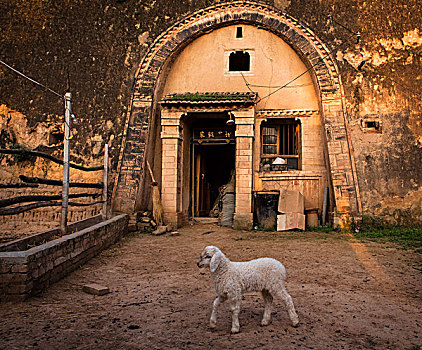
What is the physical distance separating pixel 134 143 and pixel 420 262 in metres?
8.74

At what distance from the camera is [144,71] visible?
1169cm

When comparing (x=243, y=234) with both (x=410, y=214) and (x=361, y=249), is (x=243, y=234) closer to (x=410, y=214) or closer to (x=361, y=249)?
(x=361, y=249)

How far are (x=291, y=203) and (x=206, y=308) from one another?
23.3 ft

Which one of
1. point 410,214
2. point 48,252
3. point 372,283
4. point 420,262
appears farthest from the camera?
point 410,214

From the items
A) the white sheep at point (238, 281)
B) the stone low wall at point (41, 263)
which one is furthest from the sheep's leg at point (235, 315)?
the stone low wall at point (41, 263)

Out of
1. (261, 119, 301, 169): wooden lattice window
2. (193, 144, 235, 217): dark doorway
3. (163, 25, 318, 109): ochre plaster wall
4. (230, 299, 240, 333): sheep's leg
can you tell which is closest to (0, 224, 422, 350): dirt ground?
(230, 299, 240, 333): sheep's leg

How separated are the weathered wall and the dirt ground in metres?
4.05

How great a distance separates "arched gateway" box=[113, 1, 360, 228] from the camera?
10812 mm

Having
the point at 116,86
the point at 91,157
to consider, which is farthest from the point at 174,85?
the point at 91,157

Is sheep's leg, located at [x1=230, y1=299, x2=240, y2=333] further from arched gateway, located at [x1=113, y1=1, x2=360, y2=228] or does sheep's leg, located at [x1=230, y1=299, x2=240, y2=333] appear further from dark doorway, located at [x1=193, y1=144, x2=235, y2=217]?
dark doorway, located at [x1=193, y1=144, x2=235, y2=217]

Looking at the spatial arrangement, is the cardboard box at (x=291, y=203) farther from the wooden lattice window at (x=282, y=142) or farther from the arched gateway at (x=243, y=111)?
the wooden lattice window at (x=282, y=142)

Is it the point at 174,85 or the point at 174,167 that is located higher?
the point at 174,85

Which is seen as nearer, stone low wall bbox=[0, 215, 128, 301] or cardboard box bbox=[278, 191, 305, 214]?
stone low wall bbox=[0, 215, 128, 301]

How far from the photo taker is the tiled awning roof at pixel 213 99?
10742 millimetres
